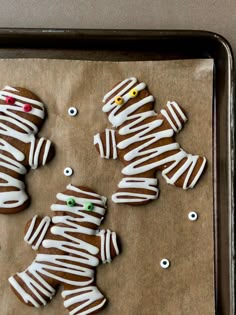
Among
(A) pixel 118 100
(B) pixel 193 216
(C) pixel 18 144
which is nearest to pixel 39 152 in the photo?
(C) pixel 18 144

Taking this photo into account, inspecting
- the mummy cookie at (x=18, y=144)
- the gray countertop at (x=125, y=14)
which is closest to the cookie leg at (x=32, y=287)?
the mummy cookie at (x=18, y=144)

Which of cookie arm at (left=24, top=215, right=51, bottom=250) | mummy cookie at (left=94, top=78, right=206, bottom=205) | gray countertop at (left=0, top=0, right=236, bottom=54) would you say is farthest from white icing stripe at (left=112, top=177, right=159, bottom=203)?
gray countertop at (left=0, top=0, right=236, bottom=54)

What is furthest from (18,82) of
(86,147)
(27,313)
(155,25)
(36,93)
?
(27,313)

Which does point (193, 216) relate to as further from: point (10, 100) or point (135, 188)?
point (10, 100)

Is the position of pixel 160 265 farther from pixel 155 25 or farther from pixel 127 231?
pixel 155 25

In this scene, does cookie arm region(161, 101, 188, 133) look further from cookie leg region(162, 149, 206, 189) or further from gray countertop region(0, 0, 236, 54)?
gray countertop region(0, 0, 236, 54)

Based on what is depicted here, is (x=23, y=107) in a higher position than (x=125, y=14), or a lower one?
lower
